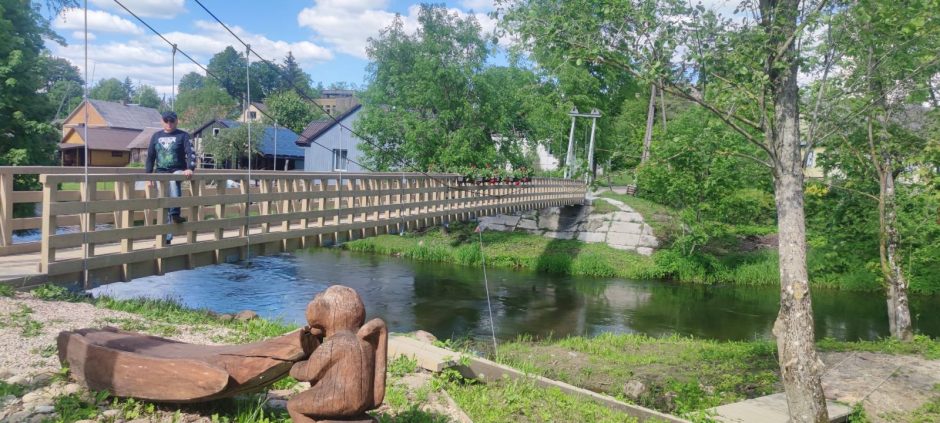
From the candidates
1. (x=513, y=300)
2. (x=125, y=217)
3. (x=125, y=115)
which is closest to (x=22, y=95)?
(x=513, y=300)

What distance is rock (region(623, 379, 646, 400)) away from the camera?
8.73 m

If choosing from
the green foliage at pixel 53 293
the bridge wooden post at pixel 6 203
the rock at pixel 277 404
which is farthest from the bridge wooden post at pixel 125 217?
the rock at pixel 277 404

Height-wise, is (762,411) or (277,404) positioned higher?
(277,404)

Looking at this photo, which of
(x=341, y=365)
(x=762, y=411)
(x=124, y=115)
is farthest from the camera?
(x=124, y=115)

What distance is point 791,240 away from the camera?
6527 mm

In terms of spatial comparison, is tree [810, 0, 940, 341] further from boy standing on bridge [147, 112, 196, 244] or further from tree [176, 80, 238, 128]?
tree [176, 80, 238, 128]

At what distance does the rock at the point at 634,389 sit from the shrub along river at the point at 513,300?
5903 mm

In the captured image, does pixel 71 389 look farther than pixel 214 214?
No

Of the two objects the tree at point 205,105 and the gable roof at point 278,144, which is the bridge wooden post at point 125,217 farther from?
the tree at point 205,105

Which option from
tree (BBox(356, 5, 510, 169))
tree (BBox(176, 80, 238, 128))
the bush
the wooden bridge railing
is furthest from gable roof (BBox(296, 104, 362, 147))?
the wooden bridge railing

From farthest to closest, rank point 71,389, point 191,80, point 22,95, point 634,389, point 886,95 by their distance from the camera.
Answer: point 191,80
point 22,95
point 634,389
point 886,95
point 71,389

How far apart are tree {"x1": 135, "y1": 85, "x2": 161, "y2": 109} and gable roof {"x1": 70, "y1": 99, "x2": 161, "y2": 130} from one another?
43.1m

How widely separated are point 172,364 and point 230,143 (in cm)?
3663

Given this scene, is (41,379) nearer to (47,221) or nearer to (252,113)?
(47,221)
